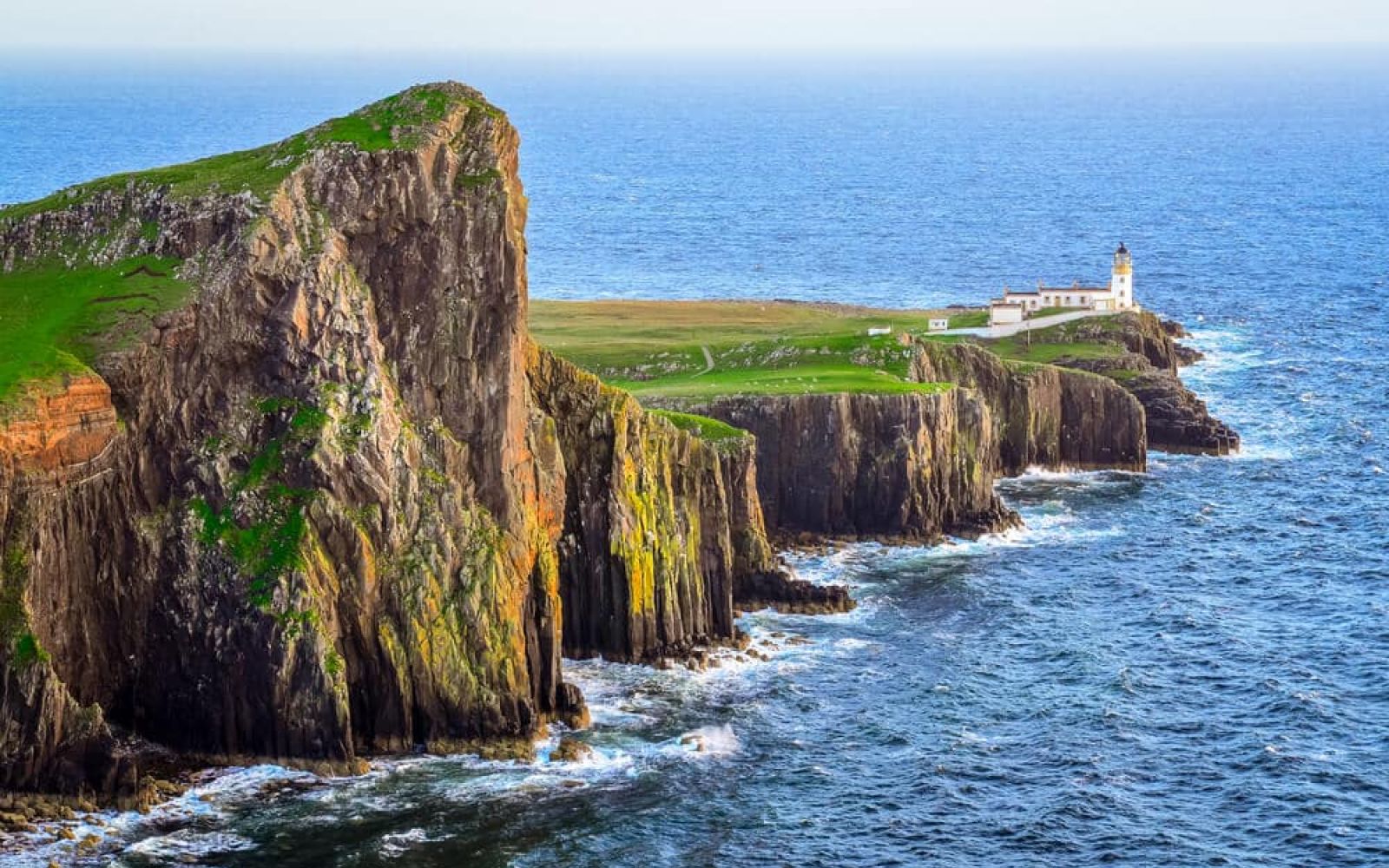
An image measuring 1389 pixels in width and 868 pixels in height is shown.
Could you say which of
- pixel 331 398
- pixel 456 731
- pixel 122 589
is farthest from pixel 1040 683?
pixel 122 589

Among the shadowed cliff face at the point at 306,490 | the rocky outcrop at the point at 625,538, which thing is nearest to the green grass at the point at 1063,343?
the rocky outcrop at the point at 625,538

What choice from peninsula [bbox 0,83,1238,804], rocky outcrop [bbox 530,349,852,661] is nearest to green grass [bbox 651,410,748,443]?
peninsula [bbox 0,83,1238,804]

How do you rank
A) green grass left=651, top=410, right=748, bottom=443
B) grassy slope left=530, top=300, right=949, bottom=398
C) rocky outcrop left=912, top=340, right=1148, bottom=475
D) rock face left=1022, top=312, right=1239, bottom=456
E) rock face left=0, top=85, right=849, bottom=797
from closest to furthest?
rock face left=0, top=85, right=849, bottom=797, green grass left=651, top=410, right=748, bottom=443, grassy slope left=530, top=300, right=949, bottom=398, rocky outcrop left=912, top=340, right=1148, bottom=475, rock face left=1022, top=312, right=1239, bottom=456

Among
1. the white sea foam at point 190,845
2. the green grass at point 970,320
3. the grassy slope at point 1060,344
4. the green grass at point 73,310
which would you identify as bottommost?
the white sea foam at point 190,845

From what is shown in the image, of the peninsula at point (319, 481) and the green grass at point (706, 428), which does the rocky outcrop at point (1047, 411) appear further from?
the peninsula at point (319, 481)

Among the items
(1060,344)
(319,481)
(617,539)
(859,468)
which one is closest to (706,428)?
(859,468)

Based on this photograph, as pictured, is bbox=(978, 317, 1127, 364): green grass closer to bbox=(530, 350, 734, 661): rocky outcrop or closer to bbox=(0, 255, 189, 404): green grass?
bbox=(530, 350, 734, 661): rocky outcrop
